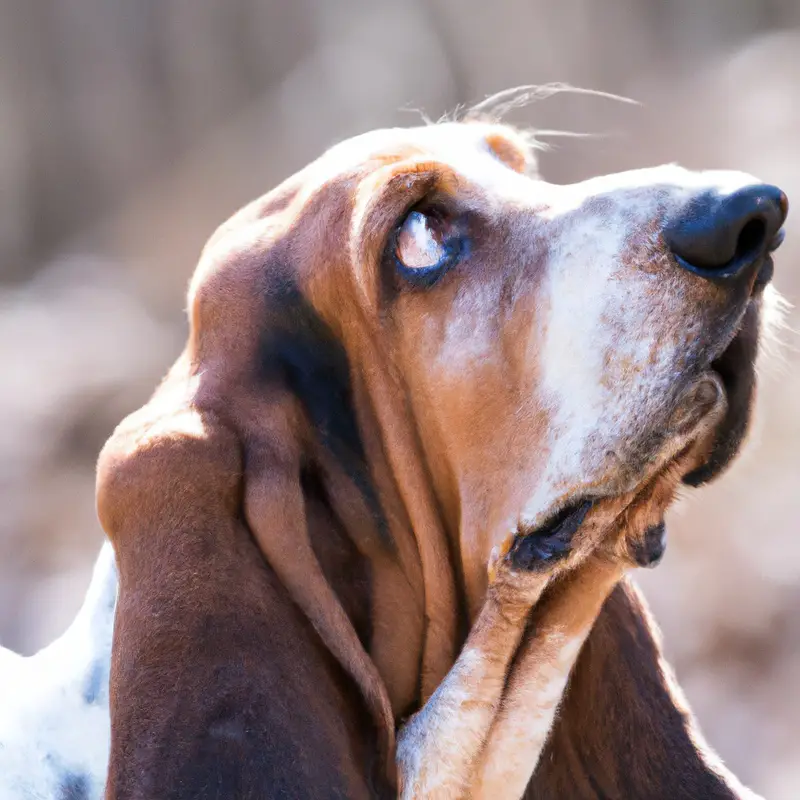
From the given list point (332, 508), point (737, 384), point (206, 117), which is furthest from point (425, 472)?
point (206, 117)

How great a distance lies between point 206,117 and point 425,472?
1220 cm

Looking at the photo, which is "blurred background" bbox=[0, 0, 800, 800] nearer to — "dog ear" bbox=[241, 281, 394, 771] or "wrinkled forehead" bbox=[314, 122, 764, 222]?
"wrinkled forehead" bbox=[314, 122, 764, 222]

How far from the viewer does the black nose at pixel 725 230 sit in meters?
2.28

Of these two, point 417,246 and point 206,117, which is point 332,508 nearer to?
point 417,246

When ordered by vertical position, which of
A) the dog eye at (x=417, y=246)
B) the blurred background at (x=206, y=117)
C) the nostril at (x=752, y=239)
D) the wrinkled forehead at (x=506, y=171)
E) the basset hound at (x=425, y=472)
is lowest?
the basset hound at (x=425, y=472)

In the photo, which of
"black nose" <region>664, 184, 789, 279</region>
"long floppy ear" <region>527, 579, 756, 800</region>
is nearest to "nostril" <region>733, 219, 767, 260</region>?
"black nose" <region>664, 184, 789, 279</region>

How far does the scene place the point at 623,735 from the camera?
2939 mm

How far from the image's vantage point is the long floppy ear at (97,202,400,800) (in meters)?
2.35

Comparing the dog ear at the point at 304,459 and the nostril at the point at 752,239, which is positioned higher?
the nostril at the point at 752,239

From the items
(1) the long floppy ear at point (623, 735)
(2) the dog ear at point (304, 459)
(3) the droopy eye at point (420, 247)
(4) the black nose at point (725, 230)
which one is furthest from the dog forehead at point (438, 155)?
(1) the long floppy ear at point (623, 735)

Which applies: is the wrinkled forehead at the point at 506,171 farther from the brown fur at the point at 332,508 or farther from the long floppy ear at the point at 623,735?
the long floppy ear at the point at 623,735

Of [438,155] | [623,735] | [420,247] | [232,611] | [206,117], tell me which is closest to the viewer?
[232,611]

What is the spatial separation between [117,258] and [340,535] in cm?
1103

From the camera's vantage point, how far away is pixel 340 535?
2697 millimetres
